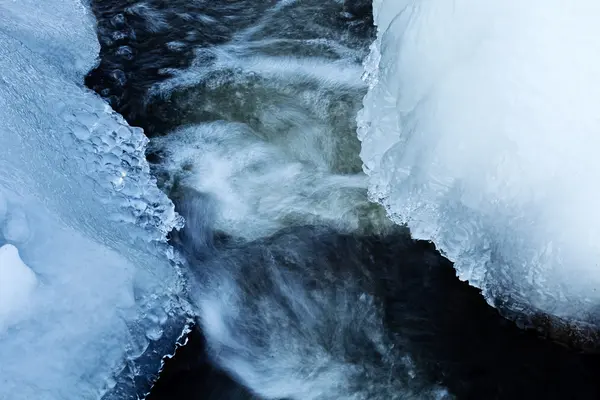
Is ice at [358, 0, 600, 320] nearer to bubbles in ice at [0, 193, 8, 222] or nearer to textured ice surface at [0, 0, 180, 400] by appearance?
textured ice surface at [0, 0, 180, 400]


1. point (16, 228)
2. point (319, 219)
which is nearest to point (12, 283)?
point (16, 228)

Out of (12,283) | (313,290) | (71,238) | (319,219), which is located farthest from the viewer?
(319,219)

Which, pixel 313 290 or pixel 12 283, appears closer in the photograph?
pixel 12 283

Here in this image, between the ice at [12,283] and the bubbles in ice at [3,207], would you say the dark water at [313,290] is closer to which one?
the ice at [12,283]

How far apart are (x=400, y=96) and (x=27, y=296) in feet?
6.41

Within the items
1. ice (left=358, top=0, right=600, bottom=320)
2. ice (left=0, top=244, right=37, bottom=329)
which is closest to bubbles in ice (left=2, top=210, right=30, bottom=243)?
ice (left=0, top=244, right=37, bottom=329)

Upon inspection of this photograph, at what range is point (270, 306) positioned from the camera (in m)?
3.43

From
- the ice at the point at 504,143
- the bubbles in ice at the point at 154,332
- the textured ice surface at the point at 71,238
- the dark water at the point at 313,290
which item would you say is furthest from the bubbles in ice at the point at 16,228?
the ice at the point at 504,143

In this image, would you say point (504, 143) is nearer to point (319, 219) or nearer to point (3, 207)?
point (319, 219)

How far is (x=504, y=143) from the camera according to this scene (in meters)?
2.68

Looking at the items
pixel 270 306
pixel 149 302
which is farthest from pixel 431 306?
pixel 149 302

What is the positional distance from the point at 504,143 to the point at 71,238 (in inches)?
77.3

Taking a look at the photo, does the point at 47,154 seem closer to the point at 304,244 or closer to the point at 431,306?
the point at 304,244

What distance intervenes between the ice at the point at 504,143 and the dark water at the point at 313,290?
356 millimetres
